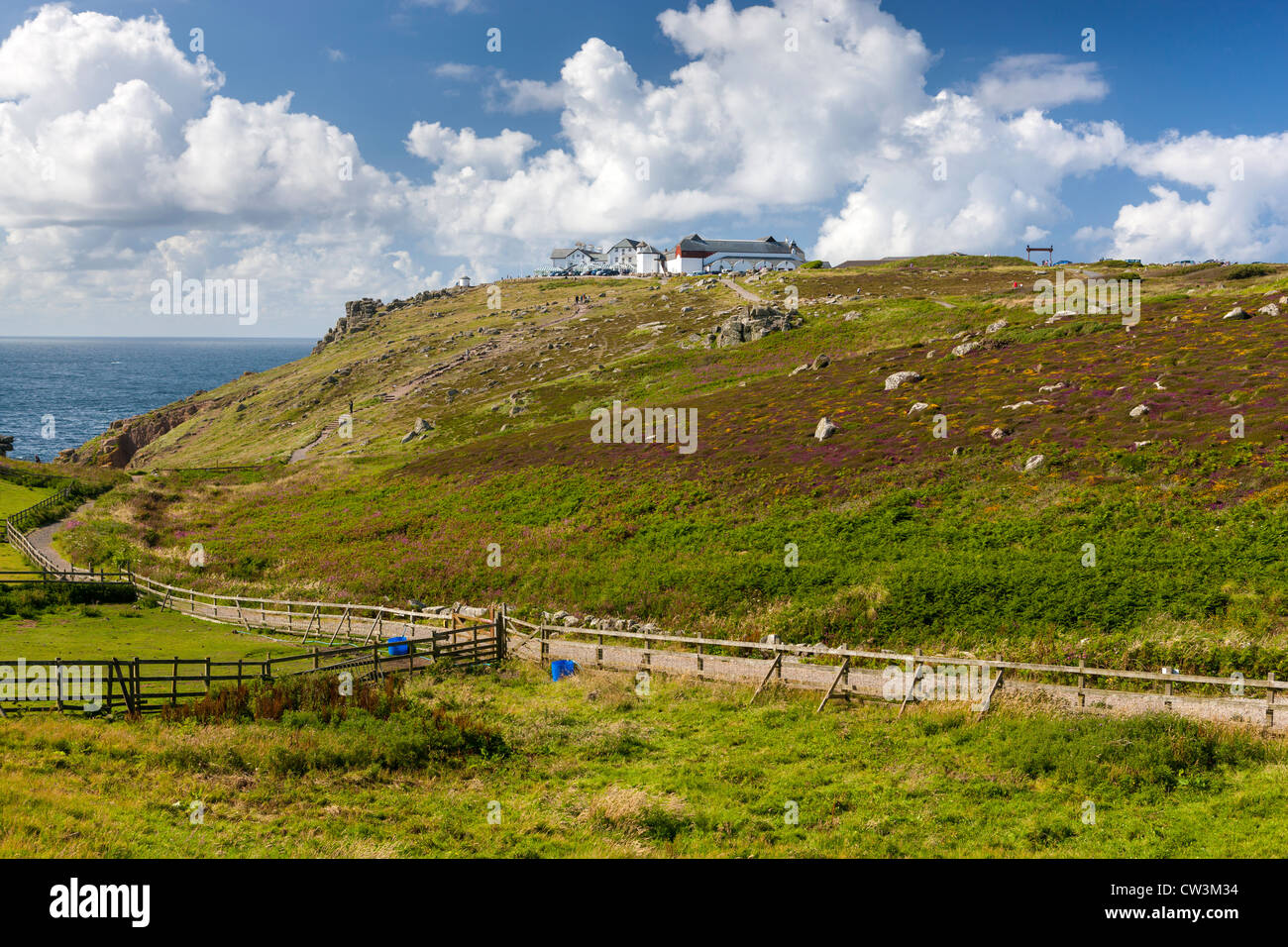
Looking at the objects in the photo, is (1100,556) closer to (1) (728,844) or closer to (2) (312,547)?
(1) (728,844)

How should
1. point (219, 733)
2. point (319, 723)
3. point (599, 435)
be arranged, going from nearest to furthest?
point (219, 733)
point (319, 723)
point (599, 435)

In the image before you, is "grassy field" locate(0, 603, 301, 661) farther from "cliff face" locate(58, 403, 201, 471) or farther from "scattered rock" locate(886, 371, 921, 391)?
"cliff face" locate(58, 403, 201, 471)

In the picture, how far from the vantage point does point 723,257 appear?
7397 inches

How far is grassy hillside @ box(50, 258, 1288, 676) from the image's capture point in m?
27.8

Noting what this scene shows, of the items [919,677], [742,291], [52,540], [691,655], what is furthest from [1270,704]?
[742,291]

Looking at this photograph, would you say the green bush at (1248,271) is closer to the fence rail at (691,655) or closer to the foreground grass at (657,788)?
the fence rail at (691,655)

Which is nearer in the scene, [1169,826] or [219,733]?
[1169,826]

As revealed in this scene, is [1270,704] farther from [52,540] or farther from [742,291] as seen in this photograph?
[742,291]

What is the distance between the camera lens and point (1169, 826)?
14.3 meters

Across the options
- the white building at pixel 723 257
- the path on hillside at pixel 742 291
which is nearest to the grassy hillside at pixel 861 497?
the path on hillside at pixel 742 291

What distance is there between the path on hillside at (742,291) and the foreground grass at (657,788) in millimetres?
106104

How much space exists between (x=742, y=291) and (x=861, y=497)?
10010 cm

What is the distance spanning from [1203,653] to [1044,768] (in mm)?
9634
